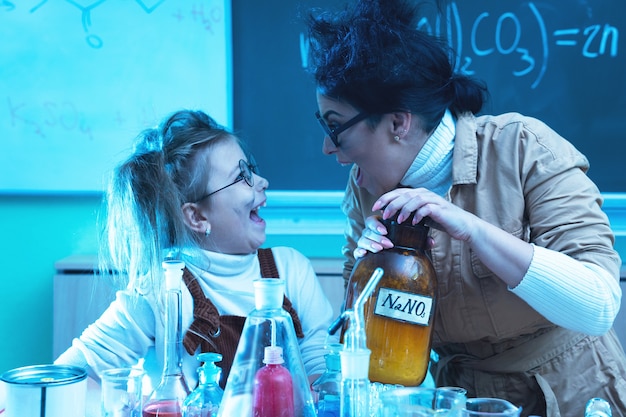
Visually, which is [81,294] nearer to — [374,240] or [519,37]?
[374,240]

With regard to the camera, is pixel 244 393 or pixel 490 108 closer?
pixel 244 393

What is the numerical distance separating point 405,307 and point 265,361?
0.21m

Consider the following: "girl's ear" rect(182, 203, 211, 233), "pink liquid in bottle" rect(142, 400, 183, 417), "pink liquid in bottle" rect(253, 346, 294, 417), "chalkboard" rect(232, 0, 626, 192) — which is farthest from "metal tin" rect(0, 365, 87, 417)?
"chalkboard" rect(232, 0, 626, 192)

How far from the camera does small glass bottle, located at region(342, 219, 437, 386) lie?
0.92 metres

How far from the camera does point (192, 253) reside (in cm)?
149

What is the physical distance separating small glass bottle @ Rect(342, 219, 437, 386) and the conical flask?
0.13 meters

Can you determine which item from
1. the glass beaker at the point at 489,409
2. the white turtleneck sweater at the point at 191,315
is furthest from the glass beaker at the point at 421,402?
the white turtleneck sweater at the point at 191,315

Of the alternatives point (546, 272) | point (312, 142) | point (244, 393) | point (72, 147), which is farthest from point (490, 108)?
point (244, 393)

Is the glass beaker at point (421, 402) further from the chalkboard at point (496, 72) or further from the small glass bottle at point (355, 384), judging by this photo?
the chalkboard at point (496, 72)

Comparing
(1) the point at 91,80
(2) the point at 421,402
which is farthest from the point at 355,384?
(1) the point at 91,80

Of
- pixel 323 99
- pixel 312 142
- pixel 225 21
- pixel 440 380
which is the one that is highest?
pixel 225 21

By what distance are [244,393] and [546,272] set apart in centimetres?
54

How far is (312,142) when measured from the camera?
229 cm

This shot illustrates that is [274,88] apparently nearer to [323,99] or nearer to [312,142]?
[312,142]
